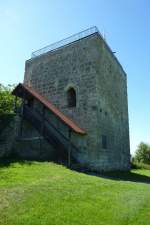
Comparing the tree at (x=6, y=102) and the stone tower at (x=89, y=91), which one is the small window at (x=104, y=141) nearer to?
the stone tower at (x=89, y=91)

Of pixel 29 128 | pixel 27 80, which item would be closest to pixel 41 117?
pixel 29 128

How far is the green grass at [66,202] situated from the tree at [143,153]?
41.0 meters

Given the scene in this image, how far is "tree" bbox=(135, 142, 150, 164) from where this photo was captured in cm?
4829

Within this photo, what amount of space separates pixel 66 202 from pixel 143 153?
148 feet

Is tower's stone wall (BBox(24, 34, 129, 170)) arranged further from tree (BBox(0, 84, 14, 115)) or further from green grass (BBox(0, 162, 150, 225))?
green grass (BBox(0, 162, 150, 225))

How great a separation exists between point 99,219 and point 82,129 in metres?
10.7

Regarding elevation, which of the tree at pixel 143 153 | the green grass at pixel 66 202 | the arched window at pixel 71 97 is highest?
the arched window at pixel 71 97

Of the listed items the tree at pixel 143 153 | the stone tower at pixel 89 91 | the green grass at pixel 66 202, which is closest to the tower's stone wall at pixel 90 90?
the stone tower at pixel 89 91

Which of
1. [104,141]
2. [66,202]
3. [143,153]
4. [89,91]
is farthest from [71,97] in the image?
[143,153]

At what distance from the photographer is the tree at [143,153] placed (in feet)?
158

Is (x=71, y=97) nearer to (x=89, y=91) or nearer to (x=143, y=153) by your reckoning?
(x=89, y=91)

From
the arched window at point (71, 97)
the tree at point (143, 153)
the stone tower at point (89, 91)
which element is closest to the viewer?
the stone tower at point (89, 91)

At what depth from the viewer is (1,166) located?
1141 cm

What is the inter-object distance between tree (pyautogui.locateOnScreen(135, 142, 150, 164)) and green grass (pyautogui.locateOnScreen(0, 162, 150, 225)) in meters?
41.0
